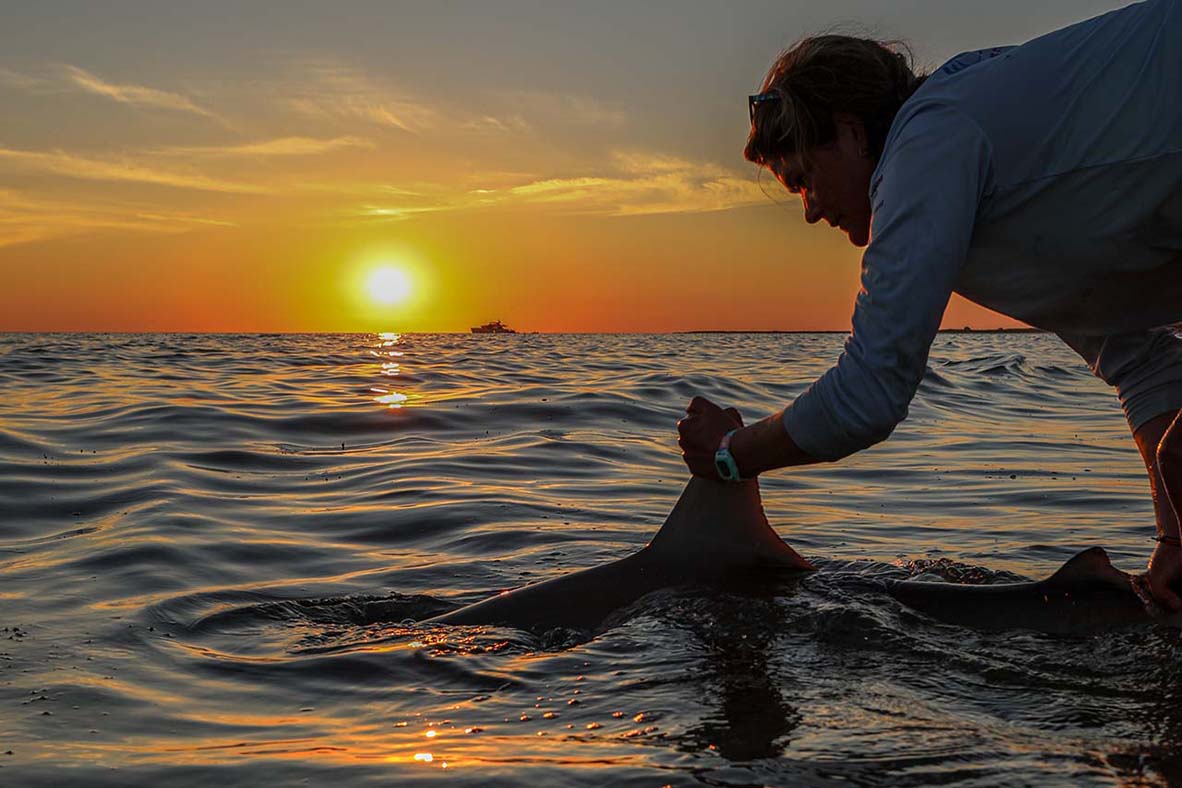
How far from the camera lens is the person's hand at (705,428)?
375 cm

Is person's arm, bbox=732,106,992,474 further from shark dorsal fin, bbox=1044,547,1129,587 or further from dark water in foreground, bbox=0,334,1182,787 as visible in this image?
shark dorsal fin, bbox=1044,547,1129,587

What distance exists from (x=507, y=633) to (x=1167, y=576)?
2.27m

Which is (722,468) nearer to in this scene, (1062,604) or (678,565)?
(678,565)

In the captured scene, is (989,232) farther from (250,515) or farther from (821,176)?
(250,515)

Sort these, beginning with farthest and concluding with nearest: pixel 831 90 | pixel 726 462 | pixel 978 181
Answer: pixel 726 462
pixel 831 90
pixel 978 181

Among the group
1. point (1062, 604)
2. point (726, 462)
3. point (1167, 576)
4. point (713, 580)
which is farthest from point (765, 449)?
point (1167, 576)

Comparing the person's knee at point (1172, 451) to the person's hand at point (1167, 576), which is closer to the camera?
the person's knee at point (1172, 451)

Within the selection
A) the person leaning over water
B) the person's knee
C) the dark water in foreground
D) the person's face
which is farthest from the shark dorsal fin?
the person's face

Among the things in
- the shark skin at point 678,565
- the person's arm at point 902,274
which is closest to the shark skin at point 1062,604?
the shark skin at point 678,565

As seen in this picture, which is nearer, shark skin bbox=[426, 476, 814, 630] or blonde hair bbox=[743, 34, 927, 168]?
blonde hair bbox=[743, 34, 927, 168]

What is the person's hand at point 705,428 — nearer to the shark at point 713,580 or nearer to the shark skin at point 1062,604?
the shark at point 713,580

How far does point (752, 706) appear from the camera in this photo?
11.2 feet

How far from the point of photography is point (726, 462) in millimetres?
3668

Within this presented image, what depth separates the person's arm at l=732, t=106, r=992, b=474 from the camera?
284cm
